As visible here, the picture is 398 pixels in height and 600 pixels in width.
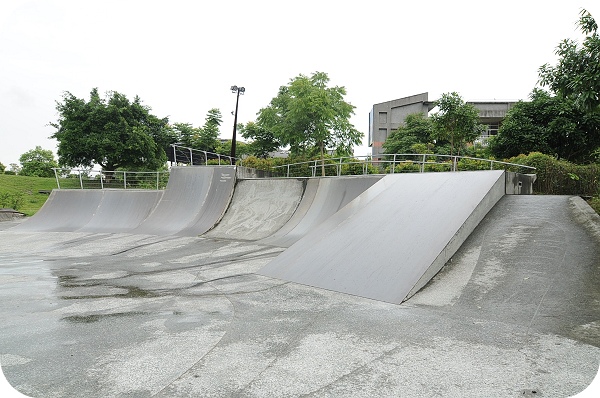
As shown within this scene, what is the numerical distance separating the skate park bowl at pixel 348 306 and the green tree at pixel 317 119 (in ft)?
34.5

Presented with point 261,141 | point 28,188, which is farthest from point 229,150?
point 28,188

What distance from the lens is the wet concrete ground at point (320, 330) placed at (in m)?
2.89

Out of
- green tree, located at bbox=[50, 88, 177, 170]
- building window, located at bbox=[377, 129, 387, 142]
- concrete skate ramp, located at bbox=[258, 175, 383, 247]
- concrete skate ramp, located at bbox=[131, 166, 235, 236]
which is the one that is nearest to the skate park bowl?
concrete skate ramp, located at bbox=[258, 175, 383, 247]

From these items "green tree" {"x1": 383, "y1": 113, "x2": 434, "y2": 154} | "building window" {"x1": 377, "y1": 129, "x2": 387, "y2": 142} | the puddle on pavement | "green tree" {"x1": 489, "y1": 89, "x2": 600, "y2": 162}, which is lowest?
the puddle on pavement

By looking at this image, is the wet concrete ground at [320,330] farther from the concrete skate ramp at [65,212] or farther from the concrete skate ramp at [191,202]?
the concrete skate ramp at [65,212]

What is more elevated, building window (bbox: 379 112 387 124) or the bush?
building window (bbox: 379 112 387 124)

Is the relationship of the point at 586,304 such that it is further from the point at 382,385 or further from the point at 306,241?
the point at 306,241

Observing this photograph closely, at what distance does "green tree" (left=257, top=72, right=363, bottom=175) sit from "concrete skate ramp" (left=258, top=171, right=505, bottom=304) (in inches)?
454

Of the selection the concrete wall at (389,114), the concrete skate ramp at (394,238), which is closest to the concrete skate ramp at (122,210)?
the concrete skate ramp at (394,238)

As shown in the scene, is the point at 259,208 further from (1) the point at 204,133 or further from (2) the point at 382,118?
(2) the point at 382,118

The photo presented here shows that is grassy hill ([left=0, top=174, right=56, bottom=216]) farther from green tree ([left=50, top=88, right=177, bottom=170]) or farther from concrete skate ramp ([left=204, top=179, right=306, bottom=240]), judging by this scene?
concrete skate ramp ([left=204, top=179, right=306, bottom=240])

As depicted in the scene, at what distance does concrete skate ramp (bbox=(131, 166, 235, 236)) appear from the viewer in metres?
13.8

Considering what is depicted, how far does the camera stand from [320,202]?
1262cm

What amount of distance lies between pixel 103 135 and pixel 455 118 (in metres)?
25.4
